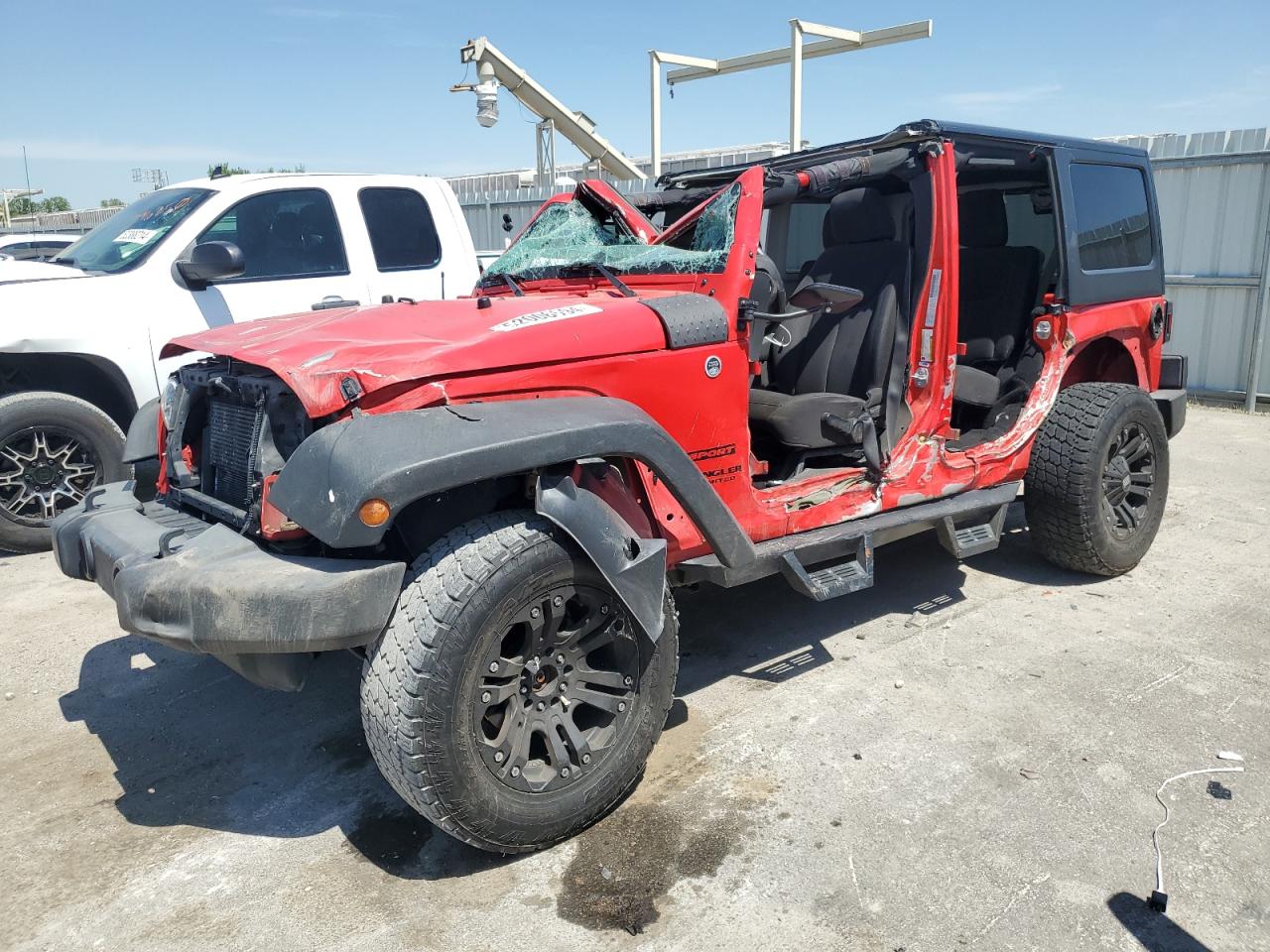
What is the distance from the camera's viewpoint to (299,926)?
2486 mm

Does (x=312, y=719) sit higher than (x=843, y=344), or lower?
lower

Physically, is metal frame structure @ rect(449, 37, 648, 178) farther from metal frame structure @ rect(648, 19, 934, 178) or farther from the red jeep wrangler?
the red jeep wrangler

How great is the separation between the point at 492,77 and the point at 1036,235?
9.13 metres

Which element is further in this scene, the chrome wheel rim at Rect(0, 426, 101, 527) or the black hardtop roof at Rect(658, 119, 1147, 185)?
the chrome wheel rim at Rect(0, 426, 101, 527)

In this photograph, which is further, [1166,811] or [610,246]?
[610,246]

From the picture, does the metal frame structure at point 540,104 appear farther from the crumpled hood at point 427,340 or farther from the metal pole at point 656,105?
the crumpled hood at point 427,340

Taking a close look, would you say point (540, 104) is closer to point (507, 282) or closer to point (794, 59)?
point (794, 59)

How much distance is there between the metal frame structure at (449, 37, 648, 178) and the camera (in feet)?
41.3

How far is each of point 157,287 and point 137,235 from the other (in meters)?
0.55

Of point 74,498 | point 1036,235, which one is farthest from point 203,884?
point 1036,235

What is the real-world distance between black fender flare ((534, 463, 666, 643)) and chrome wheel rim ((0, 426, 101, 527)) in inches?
152

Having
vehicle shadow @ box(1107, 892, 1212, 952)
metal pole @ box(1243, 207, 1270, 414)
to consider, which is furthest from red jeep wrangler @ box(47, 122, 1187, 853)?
metal pole @ box(1243, 207, 1270, 414)

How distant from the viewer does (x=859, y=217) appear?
15.2 feet

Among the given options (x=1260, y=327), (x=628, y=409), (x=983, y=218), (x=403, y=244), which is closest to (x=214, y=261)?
(x=403, y=244)
